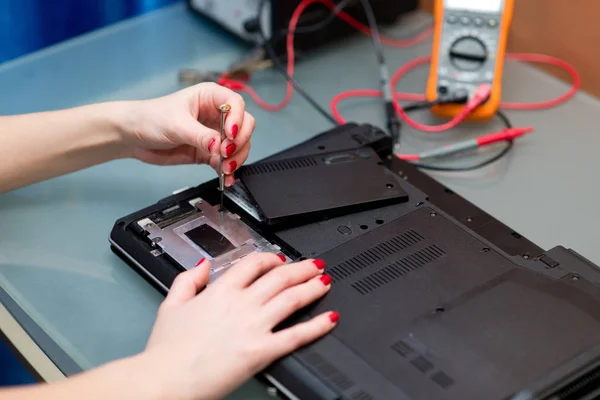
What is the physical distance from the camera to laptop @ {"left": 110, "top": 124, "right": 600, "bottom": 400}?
0.75 metres

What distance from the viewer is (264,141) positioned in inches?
48.1

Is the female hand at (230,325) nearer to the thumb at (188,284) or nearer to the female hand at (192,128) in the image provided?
the thumb at (188,284)

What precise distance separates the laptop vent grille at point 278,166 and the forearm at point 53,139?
184mm

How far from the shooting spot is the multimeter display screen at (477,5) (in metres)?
1.26

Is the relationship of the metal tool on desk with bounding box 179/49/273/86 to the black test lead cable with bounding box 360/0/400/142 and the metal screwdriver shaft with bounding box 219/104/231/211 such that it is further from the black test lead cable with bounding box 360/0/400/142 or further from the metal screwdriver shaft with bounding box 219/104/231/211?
the metal screwdriver shaft with bounding box 219/104/231/211

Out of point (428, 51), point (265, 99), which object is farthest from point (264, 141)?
point (428, 51)

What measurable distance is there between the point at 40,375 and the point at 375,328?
385 mm

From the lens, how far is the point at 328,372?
0.75m

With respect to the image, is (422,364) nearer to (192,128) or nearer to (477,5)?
(192,128)

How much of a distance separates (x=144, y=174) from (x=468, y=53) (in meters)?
0.55

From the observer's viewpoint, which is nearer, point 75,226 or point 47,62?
point 75,226

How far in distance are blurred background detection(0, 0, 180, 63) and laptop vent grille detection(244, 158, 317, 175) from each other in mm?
597

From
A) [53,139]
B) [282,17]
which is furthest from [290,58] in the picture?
[53,139]

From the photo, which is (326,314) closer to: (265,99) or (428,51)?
(265,99)
